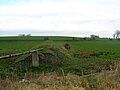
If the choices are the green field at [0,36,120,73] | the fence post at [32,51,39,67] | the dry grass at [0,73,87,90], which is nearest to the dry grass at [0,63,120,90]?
the dry grass at [0,73,87,90]

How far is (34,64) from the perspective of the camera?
19.7m

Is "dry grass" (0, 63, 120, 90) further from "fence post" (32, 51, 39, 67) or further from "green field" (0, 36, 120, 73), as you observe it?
"fence post" (32, 51, 39, 67)

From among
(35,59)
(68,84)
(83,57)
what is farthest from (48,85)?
(83,57)

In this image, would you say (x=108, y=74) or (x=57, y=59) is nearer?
(x=108, y=74)

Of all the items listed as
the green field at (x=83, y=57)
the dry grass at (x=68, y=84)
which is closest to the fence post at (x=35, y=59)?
the green field at (x=83, y=57)

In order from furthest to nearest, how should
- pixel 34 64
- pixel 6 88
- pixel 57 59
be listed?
1. pixel 57 59
2. pixel 34 64
3. pixel 6 88

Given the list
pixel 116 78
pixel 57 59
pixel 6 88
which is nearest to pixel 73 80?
pixel 116 78

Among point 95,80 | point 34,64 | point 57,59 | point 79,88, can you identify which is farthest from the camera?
point 57,59

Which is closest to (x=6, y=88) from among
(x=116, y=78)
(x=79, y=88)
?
(x=79, y=88)

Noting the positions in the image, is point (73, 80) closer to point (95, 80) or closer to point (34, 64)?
point (95, 80)

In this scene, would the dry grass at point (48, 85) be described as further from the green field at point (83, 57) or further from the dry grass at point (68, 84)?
the green field at point (83, 57)

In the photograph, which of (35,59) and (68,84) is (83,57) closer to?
(35,59)

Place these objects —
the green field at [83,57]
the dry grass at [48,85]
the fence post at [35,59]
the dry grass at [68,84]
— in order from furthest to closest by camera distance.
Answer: the green field at [83,57] < the fence post at [35,59] < the dry grass at [68,84] < the dry grass at [48,85]

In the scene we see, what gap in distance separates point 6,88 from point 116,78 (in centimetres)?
371
